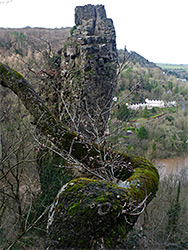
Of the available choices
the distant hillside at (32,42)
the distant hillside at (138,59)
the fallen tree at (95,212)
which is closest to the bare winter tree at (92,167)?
the fallen tree at (95,212)

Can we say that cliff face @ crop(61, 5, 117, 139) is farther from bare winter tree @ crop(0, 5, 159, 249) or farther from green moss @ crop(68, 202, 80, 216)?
green moss @ crop(68, 202, 80, 216)

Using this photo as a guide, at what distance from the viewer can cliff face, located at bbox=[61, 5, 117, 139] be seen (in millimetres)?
7469

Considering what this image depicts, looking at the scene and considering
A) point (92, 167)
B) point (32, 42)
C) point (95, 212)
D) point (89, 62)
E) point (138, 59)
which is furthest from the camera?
point (138, 59)

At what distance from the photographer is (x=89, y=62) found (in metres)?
8.26

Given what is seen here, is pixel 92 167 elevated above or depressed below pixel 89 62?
below

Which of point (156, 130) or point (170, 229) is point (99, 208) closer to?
point (170, 229)

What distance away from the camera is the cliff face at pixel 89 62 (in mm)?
7469

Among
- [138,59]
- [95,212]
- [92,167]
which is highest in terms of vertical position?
[138,59]

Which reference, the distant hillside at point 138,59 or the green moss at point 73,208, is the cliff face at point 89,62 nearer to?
the distant hillside at point 138,59

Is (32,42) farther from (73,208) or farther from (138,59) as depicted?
(138,59)

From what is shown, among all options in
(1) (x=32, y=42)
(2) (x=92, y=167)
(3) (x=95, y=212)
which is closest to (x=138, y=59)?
(1) (x=32, y=42)

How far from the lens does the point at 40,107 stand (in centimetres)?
328

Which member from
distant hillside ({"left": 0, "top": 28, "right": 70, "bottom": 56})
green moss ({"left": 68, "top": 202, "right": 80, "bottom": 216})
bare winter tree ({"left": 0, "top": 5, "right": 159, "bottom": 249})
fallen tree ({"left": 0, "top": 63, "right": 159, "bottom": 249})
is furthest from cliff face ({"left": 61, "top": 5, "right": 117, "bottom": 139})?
green moss ({"left": 68, "top": 202, "right": 80, "bottom": 216})

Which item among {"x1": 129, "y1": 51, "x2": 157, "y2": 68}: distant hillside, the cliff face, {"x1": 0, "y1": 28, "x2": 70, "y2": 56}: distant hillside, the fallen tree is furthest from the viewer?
{"x1": 0, "y1": 28, "x2": 70, "y2": 56}: distant hillside
